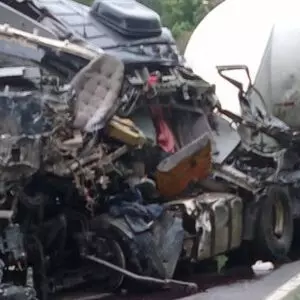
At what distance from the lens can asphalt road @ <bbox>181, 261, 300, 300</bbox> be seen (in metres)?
10.7

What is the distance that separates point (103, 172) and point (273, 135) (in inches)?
155

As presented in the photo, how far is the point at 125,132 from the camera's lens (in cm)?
1109

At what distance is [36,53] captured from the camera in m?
11.1

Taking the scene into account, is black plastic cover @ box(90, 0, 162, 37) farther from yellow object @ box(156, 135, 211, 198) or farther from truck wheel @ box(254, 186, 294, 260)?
truck wheel @ box(254, 186, 294, 260)

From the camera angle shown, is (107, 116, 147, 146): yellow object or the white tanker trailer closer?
(107, 116, 147, 146): yellow object

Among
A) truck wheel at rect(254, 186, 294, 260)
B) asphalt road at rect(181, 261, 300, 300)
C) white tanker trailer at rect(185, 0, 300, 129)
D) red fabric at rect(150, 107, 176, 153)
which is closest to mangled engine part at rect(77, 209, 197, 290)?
asphalt road at rect(181, 261, 300, 300)

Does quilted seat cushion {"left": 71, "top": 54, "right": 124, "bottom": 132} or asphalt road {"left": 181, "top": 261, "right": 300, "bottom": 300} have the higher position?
quilted seat cushion {"left": 71, "top": 54, "right": 124, "bottom": 132}

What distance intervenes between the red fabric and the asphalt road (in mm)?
1666

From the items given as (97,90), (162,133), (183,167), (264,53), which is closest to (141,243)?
(183,167)

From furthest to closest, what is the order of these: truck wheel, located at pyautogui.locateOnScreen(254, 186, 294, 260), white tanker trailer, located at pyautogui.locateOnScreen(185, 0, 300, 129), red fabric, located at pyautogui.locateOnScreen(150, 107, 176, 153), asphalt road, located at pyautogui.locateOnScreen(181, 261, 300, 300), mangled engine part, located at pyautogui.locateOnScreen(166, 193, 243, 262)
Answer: white tanker trailer, located at pyautogui.locateOnScreen(185, 0, 300, 129) → truck wheel, located at pyautogui.locateOnScreen(254, 186, 294, 260) → red fabric, located at pyautogui.locateOnScreen(150, 107, 176, 153) → mangled engine part, located at pyautogui.locateOnScreen(166, 193, 243, 262) → asphalt road, located at pyautogui.locateOnScreen(181, 261, 300, 300)

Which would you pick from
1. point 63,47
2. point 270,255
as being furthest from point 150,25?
point 270,255

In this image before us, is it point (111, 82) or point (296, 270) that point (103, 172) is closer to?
point (111, 82)

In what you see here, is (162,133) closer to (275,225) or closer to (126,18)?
(126,18)

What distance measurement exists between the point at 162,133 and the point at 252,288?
2.09 m
